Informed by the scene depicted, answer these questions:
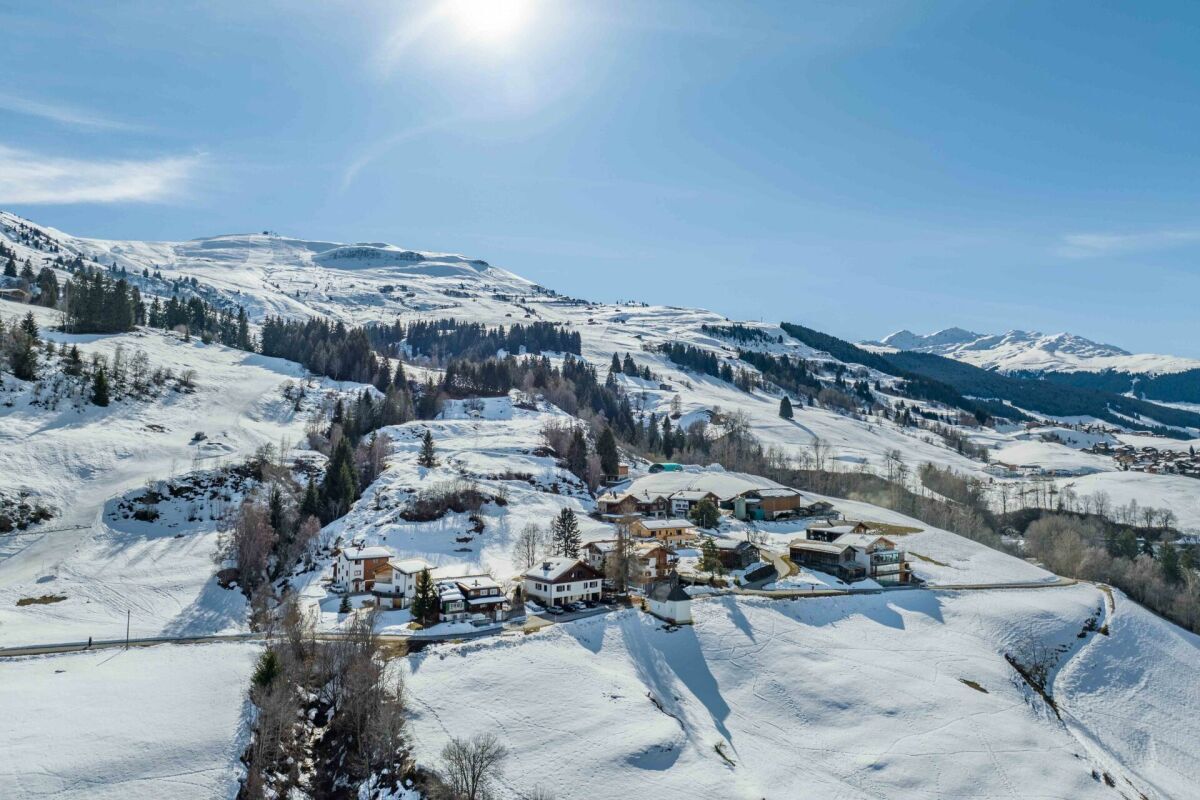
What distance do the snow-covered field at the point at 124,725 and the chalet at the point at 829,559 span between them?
52.8 m

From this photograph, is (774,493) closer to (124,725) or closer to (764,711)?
(764,711)

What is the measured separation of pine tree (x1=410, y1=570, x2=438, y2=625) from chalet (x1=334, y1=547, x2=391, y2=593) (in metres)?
12.8

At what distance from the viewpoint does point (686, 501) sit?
9512cm

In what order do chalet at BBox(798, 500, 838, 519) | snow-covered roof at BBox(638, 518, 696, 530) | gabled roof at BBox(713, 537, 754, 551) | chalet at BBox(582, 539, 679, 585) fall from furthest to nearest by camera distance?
1. chalet at BBox(798, 500, 838, 519)
2. snow-covered roof at BBox(638, 518, 696, 530)
3. gabled roof at BBox(713, 537, 754, 551)
4. chalet at BBox(582, 539, 679, 585)

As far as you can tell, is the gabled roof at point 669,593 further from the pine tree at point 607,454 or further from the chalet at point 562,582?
the pine tree at point 607,454

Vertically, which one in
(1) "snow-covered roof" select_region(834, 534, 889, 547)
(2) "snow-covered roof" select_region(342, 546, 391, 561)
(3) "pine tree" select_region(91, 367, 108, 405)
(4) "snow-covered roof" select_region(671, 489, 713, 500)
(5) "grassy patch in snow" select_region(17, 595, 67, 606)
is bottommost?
(5) "grassy patch in snow" select_region(17, 595, 67, 606)

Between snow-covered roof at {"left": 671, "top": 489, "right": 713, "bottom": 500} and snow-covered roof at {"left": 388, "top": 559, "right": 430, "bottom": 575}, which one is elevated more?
snow-covered roof at {"left": 671, "top": 489, "right": 713, "bottom": 500}

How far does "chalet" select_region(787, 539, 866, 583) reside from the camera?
71188 millimetres

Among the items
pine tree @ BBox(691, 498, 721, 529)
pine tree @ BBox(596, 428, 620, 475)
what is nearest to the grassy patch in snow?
pine tree @ BBox(691, 498, 721, 529)

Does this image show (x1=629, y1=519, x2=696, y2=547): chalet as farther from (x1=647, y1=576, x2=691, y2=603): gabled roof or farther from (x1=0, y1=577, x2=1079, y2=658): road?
(x1=647, y1=576, x2=691, y2=603): gabled roof

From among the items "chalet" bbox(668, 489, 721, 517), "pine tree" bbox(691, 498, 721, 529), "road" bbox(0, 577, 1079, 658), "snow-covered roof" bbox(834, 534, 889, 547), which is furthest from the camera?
"chalet" bbox(668, 489, 721, 517)

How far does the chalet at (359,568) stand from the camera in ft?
209

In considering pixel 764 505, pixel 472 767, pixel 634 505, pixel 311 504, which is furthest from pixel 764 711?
pixel 311 504

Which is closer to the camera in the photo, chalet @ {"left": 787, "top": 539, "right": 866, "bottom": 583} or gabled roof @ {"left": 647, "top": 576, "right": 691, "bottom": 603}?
gabled roof @ {"left": 647, "top": 576, "right": 691, "bottom": 603}
